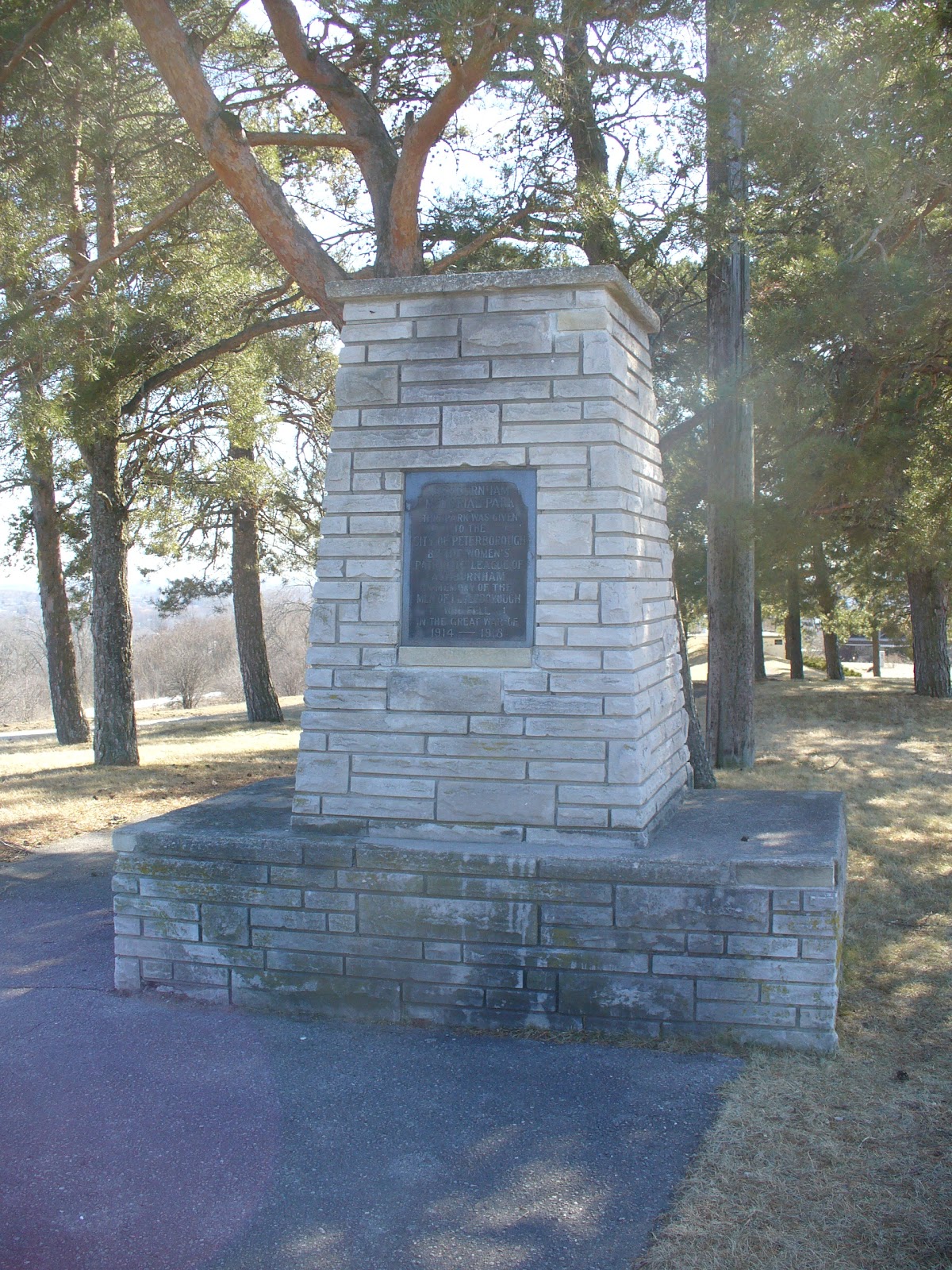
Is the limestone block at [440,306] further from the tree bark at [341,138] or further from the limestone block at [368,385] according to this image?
the tree bark at [341,138]

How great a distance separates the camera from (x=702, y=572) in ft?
52.6

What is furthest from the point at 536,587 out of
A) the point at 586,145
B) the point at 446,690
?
the point at 586,145

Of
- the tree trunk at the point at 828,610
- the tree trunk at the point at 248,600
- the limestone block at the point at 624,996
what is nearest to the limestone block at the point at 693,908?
the limestone block at the point at 624,996

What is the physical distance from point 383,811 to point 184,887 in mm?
885

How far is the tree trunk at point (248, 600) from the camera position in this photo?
14.7 metres

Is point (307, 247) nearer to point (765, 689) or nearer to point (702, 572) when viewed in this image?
point (702, 572)

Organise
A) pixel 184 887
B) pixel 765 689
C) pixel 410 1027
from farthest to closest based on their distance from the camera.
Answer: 1. pixel 765 689
2. pixel 184 887
3. pixel 410 1027

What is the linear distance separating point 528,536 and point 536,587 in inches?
8.4

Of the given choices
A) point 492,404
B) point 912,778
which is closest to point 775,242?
point 492,404

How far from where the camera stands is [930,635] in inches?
642

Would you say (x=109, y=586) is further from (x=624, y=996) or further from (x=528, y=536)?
(x=624, y=996)

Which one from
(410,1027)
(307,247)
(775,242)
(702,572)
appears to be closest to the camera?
(410,1027)

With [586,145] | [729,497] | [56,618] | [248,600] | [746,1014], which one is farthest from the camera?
[248,600]

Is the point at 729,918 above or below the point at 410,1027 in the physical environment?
above
